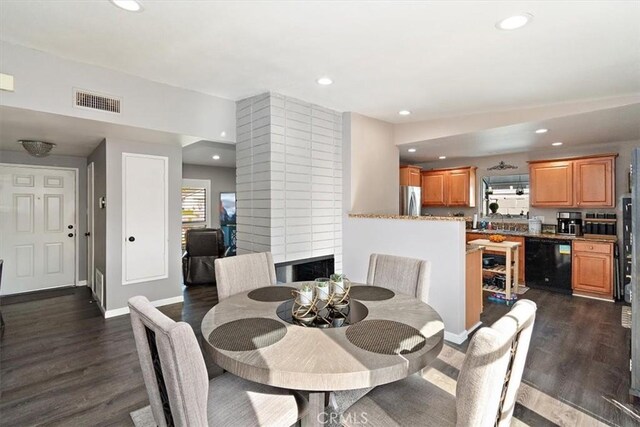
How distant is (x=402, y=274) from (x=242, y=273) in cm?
122

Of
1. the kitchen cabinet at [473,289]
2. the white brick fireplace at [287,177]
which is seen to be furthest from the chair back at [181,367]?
the kitchen cabinet at [473,289]

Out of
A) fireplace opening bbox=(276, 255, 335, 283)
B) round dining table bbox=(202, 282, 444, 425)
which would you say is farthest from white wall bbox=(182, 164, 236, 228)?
round dining table bbox=(202, 282, 444, 425)

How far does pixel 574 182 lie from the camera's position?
491cm

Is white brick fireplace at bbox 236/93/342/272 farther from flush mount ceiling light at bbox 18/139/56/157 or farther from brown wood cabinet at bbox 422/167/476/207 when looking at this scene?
brown wood cabinet at bbox 422/167/476/207

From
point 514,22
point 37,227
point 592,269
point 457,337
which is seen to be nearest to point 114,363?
point 457,337

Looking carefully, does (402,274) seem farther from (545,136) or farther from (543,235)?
(543,235)

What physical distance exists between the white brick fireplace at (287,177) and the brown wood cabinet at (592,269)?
3.60 metres

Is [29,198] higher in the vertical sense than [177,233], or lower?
higher

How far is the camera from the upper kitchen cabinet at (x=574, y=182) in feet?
15.2

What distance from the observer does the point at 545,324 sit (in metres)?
3.51

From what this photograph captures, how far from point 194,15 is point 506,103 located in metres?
3.22

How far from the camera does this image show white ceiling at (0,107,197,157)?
107 inches

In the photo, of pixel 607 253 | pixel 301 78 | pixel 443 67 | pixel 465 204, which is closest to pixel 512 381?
pixel 443 67

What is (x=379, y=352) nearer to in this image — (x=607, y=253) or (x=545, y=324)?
(x=545, y=324)
